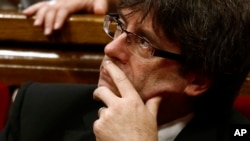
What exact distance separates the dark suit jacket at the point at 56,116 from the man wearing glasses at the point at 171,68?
0.06 metres

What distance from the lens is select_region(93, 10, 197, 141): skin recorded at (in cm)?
125

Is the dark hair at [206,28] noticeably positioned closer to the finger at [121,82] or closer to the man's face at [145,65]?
the man's face at [145,65]

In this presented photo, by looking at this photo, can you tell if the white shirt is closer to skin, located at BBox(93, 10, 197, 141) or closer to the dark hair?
skin, located at BBox(93, 10, 197, 141)

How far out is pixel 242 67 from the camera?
133 centimetres

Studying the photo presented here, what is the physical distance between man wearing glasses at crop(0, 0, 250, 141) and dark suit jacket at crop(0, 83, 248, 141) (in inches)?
2.5

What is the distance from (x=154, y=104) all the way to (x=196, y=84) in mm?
133

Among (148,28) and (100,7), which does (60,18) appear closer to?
(100,7)

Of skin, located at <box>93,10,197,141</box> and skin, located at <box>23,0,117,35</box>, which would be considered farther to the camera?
skin, located at <box>23,0,117,35</box>

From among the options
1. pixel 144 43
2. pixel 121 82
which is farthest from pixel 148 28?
pixel 121 82

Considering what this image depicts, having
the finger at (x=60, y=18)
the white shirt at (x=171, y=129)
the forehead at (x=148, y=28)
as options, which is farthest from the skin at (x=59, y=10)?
the white shirt at (x=171, y=129)

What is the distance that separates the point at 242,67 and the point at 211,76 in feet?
0.28

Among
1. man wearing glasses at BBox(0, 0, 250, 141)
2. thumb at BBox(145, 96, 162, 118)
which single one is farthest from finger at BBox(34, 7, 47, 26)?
thumb at BBox(145, 96, 162, 118)

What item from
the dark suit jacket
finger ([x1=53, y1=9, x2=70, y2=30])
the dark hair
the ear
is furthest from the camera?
finger ([x1=53, y1=9, x2=70, y2=30])

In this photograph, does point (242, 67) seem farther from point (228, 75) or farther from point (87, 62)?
point (87, 62)
